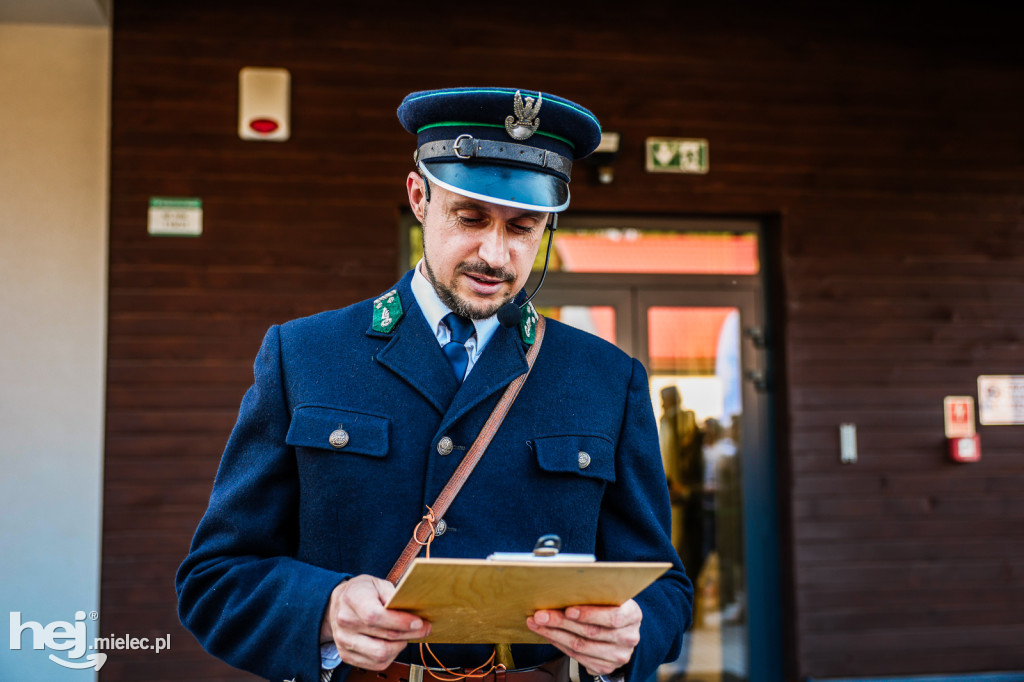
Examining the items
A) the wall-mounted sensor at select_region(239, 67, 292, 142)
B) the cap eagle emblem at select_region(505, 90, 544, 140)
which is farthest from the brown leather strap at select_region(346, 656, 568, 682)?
the wall-mounted sensor at select_region(239, 67, 292, 142)

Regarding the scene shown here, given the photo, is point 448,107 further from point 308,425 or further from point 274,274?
point 274,274

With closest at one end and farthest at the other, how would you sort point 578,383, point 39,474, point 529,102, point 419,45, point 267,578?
point 267,578
point 529,102
point 578,383
point 39,474
point 419,45

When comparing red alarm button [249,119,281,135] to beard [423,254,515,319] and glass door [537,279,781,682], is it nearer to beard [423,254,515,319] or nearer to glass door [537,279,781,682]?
glass door [537,279,781,682]

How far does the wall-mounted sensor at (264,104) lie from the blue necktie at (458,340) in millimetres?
2792

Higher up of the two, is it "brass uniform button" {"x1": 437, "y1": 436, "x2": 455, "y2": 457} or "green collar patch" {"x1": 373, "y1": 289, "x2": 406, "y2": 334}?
"green collar patch" {"x1": 373, "y1": 289, "x2": 406, "y2": 334}

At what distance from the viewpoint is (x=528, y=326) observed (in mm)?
1578

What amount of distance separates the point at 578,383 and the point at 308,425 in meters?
0.48

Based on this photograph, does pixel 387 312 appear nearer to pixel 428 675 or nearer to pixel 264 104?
pixel 428 675

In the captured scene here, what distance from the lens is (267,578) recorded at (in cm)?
132

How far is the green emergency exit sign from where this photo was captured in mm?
4198

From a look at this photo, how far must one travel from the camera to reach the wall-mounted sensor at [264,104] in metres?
3.94

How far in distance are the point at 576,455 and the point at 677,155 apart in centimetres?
307

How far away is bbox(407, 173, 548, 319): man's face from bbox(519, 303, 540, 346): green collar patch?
0.13 metres

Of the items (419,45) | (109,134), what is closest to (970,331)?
(419,45)
